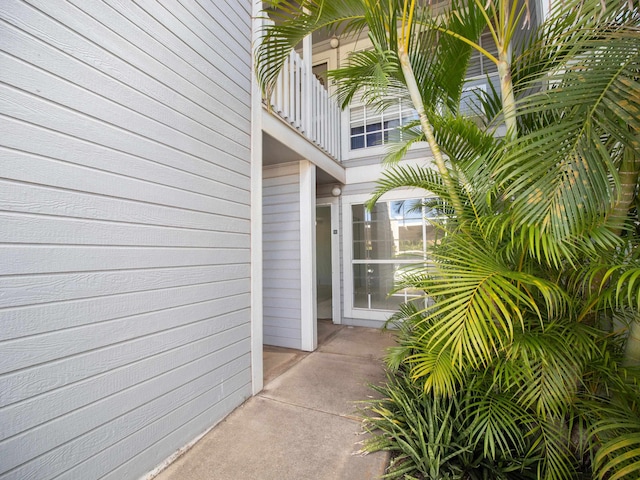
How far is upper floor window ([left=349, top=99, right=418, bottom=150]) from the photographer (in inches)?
177

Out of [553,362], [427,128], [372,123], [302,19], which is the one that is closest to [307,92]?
[372,123]

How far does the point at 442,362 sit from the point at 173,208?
178 centimetres

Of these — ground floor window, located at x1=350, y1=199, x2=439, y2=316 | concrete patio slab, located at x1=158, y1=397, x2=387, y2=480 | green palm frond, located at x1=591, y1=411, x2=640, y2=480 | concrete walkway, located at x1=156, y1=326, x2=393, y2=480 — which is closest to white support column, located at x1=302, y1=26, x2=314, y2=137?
ground floor window, located at x1=350, y1=199, x2=439, y2=316

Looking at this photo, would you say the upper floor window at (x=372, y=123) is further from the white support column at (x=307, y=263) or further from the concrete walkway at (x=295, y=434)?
the concrete walkway at (x=295, y=434)

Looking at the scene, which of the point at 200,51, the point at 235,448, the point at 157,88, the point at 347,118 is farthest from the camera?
the point at 347,118

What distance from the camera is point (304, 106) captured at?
134 inches

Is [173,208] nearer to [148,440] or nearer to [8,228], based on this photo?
[8,228]

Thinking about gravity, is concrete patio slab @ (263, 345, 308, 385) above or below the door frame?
below

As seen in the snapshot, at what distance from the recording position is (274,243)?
367 centimetres

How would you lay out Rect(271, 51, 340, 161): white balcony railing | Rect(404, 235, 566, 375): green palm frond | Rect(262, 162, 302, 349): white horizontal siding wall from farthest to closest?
Rect(262, 162, 302, 349): white horizontal siding wall, Rect(271, 51, 340, 161): white balcony railing, Rect(404, 235, 566, 375): green palm frond

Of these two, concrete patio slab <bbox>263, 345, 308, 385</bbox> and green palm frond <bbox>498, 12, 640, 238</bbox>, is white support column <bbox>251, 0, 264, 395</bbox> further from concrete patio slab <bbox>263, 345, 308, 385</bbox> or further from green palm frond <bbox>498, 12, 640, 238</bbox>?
green palm frond <bbox>498, 12, 640, 238</bbox>

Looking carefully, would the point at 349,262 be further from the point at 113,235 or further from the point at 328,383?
the point at 113,235

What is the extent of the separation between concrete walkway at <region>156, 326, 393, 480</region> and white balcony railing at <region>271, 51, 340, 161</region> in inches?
104

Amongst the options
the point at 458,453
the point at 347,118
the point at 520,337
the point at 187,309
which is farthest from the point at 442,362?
the point at 347,118
